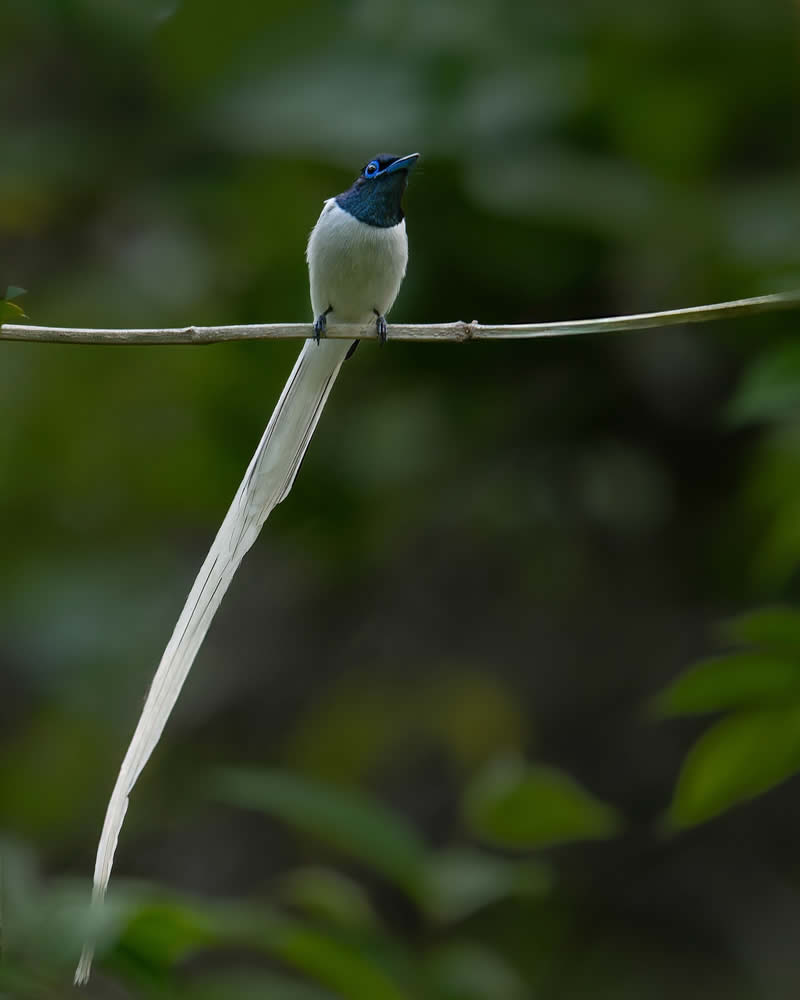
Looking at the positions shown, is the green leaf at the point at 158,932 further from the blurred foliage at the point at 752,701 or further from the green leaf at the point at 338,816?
the blurred foliage at the point at 752,701

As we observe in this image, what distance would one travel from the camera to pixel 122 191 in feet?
12.3

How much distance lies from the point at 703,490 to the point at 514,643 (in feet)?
3.65

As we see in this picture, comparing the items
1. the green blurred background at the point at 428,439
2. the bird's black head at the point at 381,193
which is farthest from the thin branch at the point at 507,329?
the green blurred background at the point at 428,439

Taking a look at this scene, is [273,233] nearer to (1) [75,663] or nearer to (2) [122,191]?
(2) [122,191]

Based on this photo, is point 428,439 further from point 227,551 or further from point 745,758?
point 227,551

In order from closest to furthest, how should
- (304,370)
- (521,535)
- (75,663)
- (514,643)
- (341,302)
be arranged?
(304,370), (341,302), (75,663), (521,535), (514,643)

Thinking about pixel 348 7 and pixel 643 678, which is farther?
pixel 643 678

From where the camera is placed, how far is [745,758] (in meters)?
1.61

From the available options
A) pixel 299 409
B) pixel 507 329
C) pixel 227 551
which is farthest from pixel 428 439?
pixel 507 329

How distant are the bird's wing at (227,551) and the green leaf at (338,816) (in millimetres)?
772

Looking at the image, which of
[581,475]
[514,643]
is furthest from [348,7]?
[514,643]

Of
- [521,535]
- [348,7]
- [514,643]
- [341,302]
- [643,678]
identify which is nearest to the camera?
[341,302]

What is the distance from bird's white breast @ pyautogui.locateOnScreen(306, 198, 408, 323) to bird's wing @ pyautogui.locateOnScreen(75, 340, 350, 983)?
0.48 metres

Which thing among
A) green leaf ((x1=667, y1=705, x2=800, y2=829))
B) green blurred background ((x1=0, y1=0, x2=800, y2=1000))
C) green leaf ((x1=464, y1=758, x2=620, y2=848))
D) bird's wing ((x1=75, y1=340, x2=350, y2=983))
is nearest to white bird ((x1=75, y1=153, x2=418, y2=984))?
bird's wing ((x1=75, y1=340, x2=350, y2=983))
